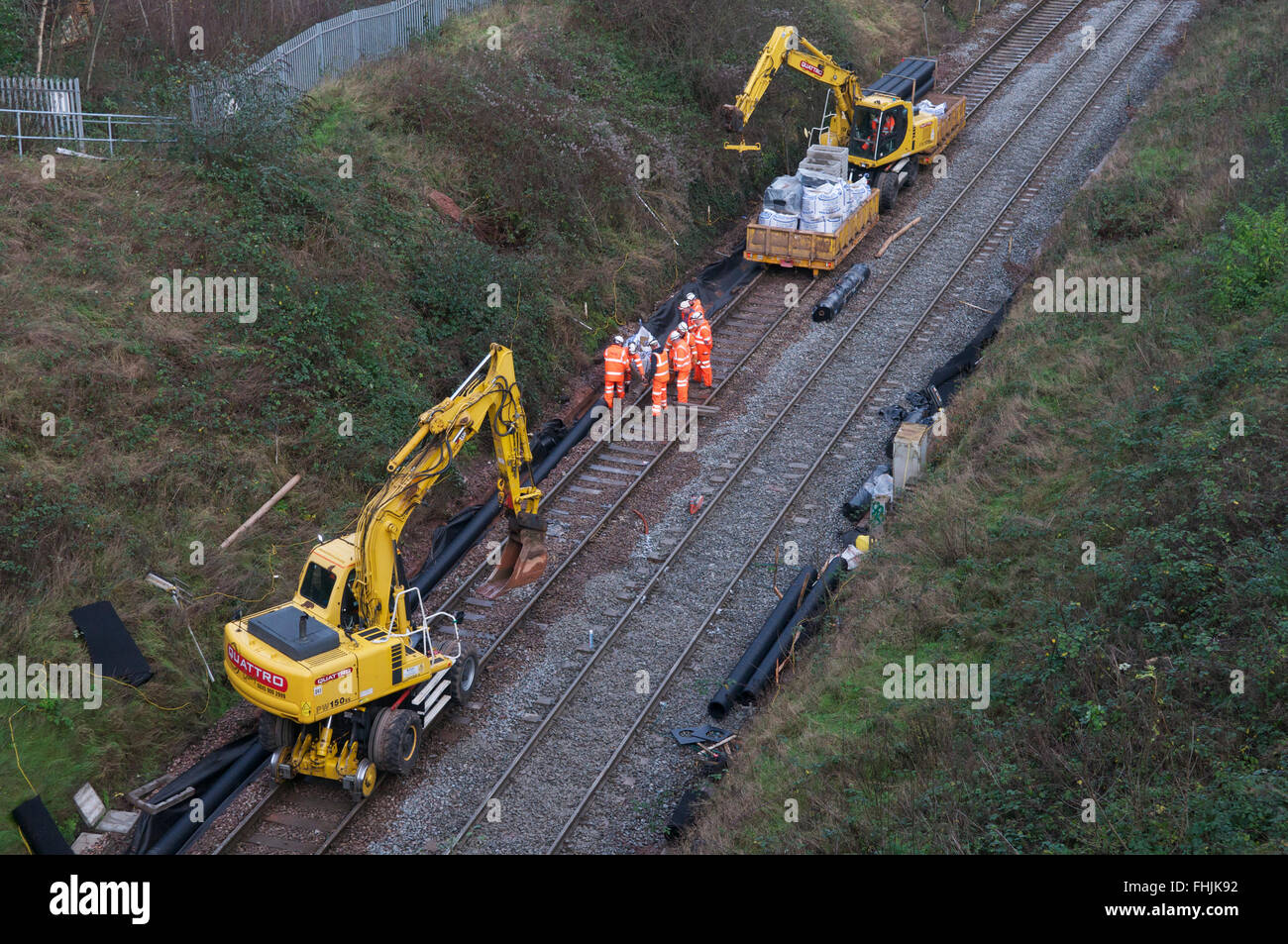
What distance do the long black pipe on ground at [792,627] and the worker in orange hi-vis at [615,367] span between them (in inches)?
229

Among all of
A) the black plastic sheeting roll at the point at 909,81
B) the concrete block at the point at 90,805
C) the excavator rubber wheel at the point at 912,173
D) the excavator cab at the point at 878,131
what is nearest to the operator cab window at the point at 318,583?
the concrete block at the point at 90,805

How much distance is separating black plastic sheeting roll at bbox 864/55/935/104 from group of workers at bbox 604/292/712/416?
11.6 metres

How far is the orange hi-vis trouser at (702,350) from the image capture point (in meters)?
21.0

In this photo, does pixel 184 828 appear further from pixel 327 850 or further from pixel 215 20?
pixel 215 20

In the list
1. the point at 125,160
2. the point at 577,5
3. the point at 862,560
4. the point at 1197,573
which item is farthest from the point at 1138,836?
the point at 577,5

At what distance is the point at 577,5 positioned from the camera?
29953 mm

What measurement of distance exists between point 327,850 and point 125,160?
13.0 metres

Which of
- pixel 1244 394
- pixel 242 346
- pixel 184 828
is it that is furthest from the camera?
pixel 242 346

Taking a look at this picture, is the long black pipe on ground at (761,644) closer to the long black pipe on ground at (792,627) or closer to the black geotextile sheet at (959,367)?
the long black pipe on ground at (792,627)

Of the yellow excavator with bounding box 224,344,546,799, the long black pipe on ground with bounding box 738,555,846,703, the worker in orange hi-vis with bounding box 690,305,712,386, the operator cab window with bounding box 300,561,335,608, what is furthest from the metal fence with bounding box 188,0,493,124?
the long black pipe on ground with bounding box 738,555,846,703

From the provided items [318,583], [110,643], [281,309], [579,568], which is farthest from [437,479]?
[281,309]

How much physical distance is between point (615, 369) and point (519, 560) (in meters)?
5.18

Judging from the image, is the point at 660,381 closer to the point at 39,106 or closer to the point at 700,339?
the point at 700,339

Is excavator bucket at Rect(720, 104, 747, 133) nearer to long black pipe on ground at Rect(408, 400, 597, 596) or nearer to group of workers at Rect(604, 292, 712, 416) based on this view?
group of workers at Rect(604, 292, 712, 416)
